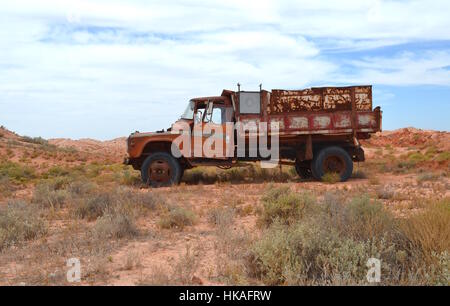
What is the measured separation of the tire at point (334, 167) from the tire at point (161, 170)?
4.07 m

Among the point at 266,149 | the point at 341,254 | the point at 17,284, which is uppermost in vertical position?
the point at 266,149

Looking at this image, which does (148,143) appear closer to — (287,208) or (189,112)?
(189,112)

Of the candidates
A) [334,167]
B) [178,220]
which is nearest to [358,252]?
[178,220]

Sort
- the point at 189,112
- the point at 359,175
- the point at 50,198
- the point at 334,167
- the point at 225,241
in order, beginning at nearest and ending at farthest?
1. the point at 225,241
2. the point at 50,198
3. the point at 189,112
4. the point at 334,167
5. the point at 359,175

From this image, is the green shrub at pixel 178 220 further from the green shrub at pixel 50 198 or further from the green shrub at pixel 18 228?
the green shrub at pixel 50 198

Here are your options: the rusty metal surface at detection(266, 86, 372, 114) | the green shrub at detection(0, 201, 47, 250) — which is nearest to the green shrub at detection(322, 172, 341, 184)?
the rusty metal surface at detection(266, 86, 372, 114)

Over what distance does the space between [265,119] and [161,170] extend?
3.31 m

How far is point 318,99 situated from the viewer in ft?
40.9

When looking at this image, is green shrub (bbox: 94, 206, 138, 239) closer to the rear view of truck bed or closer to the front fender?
the front fender

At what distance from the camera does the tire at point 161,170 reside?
12.4 m

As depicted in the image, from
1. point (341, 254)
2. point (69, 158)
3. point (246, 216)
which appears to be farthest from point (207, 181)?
point (69, 158)

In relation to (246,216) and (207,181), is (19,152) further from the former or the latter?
(246,216)
